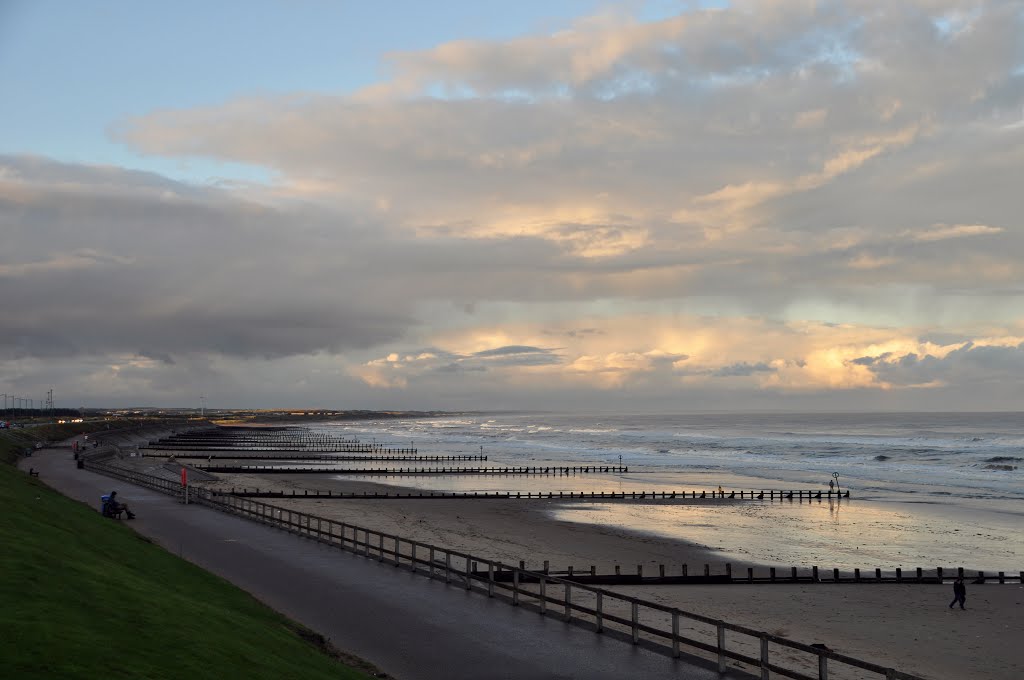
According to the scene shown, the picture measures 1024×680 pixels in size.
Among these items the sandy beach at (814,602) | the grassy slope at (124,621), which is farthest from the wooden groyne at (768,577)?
the grassy slope at (124,621)

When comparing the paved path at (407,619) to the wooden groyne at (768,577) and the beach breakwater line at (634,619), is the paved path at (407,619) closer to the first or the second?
the beach breakwater line at (634,619)

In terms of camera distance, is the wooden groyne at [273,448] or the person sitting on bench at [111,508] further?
the wooden groyne at [273,448]

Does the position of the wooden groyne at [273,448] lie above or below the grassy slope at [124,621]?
below

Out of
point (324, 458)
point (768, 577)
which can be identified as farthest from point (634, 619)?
point (324, 458)

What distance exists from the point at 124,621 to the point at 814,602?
84.1ft

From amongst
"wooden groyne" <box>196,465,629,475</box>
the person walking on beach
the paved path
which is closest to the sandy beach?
the person walking on beach

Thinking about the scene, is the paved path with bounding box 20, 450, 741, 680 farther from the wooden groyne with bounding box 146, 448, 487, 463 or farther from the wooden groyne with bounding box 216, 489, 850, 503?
the wooden groyne with bounding box 146, 448, 487, 463

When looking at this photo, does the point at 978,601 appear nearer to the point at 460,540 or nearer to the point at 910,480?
the point at 460,540

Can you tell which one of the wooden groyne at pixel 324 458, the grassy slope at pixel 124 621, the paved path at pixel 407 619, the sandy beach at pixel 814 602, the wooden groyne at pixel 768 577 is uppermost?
the grassy slope at pixel 124 621

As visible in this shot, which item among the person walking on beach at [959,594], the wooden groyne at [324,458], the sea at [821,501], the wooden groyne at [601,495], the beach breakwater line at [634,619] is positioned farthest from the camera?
the wooden groyne at [324,458]

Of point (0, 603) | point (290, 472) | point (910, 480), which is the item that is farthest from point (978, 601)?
point (290, 472)

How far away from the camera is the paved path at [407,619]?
16.8 m

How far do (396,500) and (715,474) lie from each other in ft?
152

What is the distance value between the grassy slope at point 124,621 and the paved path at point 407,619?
1658 millimetres
